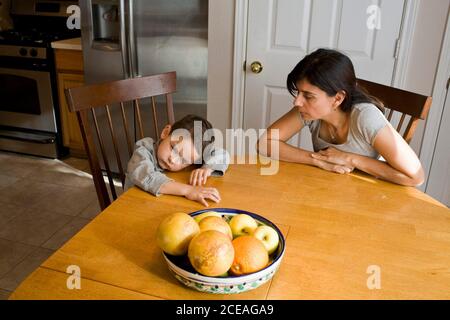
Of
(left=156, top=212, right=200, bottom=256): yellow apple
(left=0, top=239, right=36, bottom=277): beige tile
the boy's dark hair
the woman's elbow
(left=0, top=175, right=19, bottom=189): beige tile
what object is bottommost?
(left=0, top=239, right=36, bottom=277): beige tile

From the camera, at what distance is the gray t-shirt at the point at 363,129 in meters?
1.55

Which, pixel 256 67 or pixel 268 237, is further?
pixel 256 67

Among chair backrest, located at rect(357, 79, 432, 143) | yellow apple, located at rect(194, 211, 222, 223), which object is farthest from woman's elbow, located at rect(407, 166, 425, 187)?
yellow apple, located at rect(194, 211, 222, 223)

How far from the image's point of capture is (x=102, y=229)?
1102 millimetres

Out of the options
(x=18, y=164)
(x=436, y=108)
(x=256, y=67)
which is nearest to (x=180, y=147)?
(x=256, y=67)

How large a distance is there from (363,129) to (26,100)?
119 inches

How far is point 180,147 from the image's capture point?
1420mm

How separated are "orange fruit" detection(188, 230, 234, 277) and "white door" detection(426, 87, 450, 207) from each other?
2194 mm

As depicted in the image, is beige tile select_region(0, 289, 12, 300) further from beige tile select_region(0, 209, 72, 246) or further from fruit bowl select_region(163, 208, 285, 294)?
fruit bowl select_region(163, 208, 285, 294)

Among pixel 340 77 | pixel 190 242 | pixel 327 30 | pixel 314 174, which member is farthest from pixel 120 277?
pixel 327 30

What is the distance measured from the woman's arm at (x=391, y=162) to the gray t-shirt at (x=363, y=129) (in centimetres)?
3

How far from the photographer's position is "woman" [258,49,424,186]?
1502 millimetres

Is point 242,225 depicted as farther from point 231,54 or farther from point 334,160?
point 231,54

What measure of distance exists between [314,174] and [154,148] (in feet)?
1.94
